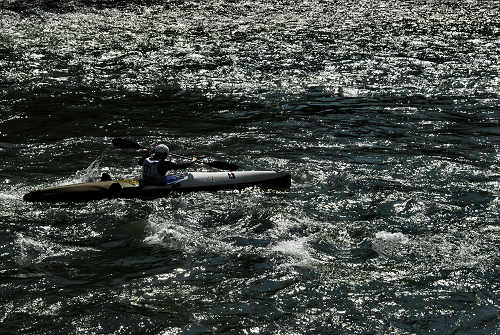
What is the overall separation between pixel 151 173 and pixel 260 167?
3.17m

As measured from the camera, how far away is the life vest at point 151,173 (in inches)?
634

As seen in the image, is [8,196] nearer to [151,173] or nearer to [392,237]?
[151,173]

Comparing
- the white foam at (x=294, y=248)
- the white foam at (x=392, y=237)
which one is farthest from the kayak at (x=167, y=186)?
the white foam at (x=392, y=237)

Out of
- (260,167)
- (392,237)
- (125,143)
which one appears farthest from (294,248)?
(125,143)

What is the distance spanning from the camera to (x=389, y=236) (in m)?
13.7

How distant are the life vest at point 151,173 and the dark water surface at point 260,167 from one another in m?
0.70

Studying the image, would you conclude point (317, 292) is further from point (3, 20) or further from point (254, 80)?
point (3, 20)

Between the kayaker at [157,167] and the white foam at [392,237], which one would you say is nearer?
the white foam at [392,237]

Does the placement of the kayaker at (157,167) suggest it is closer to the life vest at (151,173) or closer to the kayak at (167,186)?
the life vest at (151,173)

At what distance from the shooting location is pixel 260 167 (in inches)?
707

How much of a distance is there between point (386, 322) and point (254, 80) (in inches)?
644

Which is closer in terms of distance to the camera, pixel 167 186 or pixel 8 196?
pixel 8 196

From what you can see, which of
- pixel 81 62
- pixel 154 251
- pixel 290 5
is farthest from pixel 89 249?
pixel 290 5

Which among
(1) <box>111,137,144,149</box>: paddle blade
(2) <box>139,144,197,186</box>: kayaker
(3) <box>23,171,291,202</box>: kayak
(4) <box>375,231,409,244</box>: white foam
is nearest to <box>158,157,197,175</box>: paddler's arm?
(2) <box>139,144,197,186</box>: kayaker
